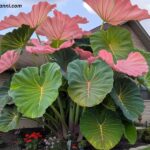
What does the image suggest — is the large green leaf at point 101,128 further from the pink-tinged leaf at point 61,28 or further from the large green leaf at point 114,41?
the pink-tinged leaf at point 61,28

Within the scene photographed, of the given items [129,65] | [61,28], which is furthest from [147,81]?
[61,28]

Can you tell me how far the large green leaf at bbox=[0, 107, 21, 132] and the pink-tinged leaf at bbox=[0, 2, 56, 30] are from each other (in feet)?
4.86

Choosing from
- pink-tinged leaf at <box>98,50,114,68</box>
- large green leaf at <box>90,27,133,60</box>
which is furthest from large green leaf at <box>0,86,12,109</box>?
pink-tinged leaf at <box>98,50,114,68</box>

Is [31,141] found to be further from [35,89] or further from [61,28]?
[61,28]

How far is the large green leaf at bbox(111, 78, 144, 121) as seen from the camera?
5715 mm

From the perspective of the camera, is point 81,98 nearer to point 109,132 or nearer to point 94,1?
point 109,132

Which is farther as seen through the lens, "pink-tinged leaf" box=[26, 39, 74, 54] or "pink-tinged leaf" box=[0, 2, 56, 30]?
"pink-tinged leaf" box=[0, 2, 56, 30]

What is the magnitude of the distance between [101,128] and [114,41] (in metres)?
1.71

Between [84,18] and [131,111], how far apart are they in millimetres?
1974

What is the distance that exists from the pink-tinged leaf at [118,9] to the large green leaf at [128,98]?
1.10 meters

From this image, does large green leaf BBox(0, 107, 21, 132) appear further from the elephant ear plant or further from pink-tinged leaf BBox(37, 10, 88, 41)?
pink-tinged leaf BBox(37, 10, 88, 41)

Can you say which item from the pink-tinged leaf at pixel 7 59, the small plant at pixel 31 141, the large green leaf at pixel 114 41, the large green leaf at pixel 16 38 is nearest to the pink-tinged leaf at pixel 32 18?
the large green leaf at pixel 16 38

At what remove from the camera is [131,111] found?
5812mm

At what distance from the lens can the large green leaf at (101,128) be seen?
5566mm
